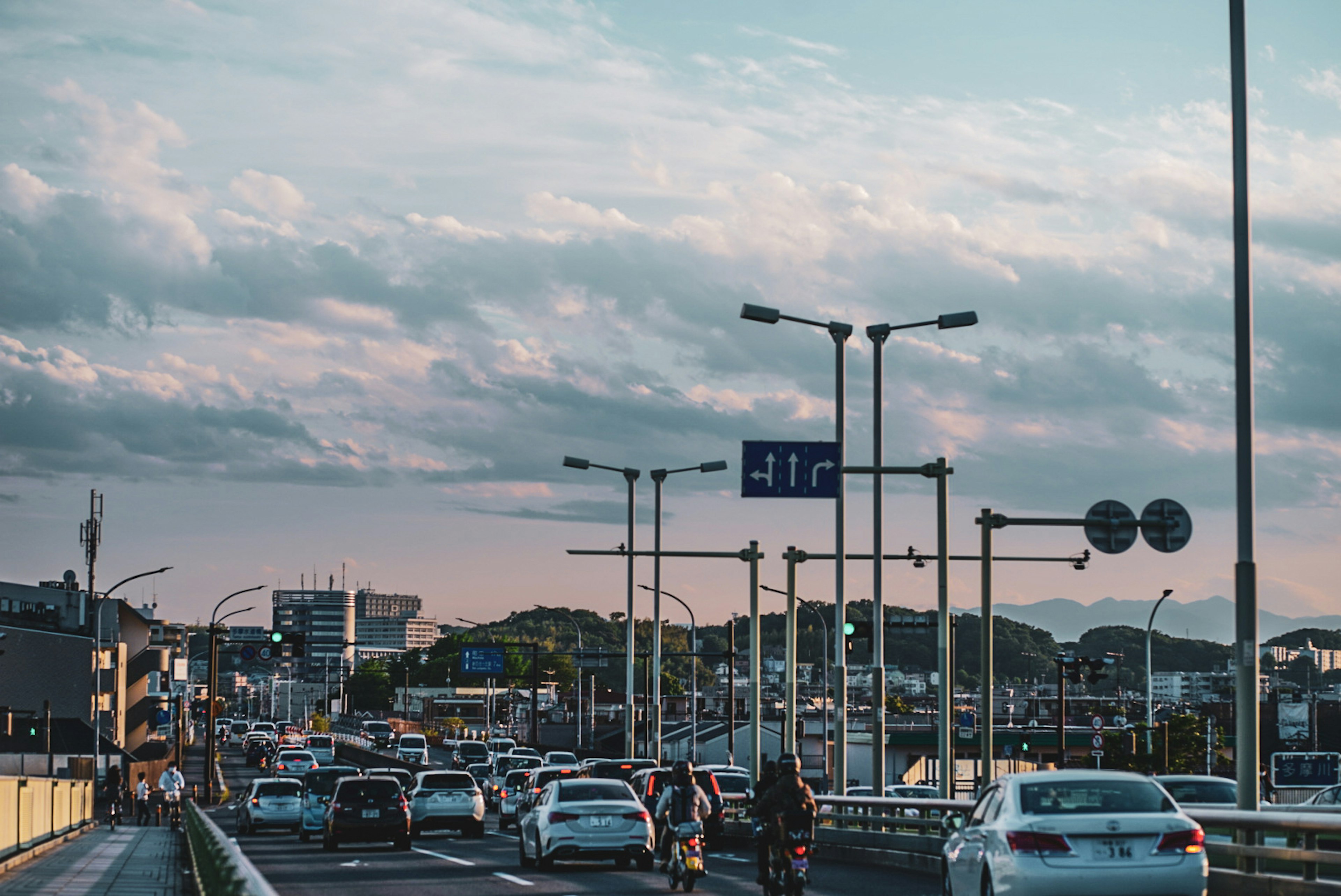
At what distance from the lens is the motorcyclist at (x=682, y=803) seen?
822 inches

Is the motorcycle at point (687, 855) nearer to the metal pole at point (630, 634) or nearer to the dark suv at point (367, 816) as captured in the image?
the dark suv at point (367, 816)

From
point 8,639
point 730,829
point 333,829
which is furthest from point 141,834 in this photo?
point 8,639

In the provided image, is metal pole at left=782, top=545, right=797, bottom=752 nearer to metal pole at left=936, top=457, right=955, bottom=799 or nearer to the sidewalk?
metal pole at left=936, top=457, right=955, bottom=799

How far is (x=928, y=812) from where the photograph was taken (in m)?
31.5

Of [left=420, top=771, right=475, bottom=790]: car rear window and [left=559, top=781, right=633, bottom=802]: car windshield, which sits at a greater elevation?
[left=559, top=781, right=633, bottom=802]: car windshield

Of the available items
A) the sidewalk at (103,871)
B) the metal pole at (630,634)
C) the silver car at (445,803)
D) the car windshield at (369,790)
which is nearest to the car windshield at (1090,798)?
the sidewalk at (103,871)

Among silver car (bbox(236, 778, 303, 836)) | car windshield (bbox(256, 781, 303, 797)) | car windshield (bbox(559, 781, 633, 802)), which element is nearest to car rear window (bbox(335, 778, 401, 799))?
car windshield (bbox(559, 781, 633, 802))

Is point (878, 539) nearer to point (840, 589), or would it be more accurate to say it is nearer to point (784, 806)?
point (840, 589)

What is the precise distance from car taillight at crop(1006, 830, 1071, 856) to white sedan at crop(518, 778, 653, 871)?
467 inches

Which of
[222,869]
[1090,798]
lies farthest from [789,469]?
[222,869]

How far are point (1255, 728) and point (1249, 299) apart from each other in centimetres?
500

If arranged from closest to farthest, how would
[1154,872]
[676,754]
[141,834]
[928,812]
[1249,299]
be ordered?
[1154,872], [1249,299], [928,812], [141,834], [676,754]

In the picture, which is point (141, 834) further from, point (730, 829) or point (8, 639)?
point (8, 639)

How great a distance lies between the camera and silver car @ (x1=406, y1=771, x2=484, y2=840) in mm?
37125
